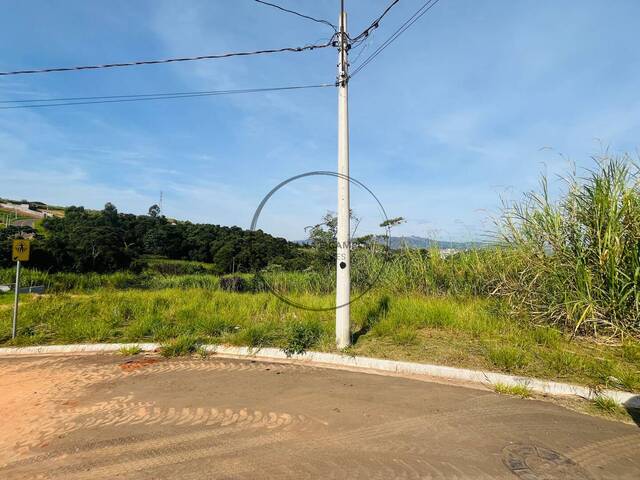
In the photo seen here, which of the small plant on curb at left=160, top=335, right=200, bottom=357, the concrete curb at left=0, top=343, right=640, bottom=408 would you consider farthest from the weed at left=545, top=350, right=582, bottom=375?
the small plant on curb at left=160, top=335, right=200, bottom=357

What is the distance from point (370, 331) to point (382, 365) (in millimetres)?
1252

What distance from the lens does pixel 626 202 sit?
17.7 ft

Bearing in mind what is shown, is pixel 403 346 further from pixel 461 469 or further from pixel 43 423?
pixel 43 423

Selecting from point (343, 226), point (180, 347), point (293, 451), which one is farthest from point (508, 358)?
point (180, 347)

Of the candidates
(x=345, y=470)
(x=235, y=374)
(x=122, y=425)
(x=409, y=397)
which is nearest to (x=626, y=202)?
(x=409, y=397)

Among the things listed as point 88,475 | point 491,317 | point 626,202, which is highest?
point 626,202

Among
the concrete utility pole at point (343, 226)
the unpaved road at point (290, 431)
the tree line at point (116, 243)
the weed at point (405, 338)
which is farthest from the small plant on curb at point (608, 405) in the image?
the tree line at point (116, 243)

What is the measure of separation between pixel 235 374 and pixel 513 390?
3.07 meters

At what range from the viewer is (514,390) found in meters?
3.85

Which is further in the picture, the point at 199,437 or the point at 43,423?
the point at 43,423

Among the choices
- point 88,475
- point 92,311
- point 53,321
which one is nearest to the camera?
point 88,475

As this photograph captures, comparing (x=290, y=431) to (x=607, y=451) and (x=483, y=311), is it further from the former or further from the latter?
(x=483, y=311)

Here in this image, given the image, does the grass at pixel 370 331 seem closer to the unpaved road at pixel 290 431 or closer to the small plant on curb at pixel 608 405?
the small plant on curb at pixel 608 405

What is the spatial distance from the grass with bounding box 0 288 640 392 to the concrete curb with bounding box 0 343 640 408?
17 cm
